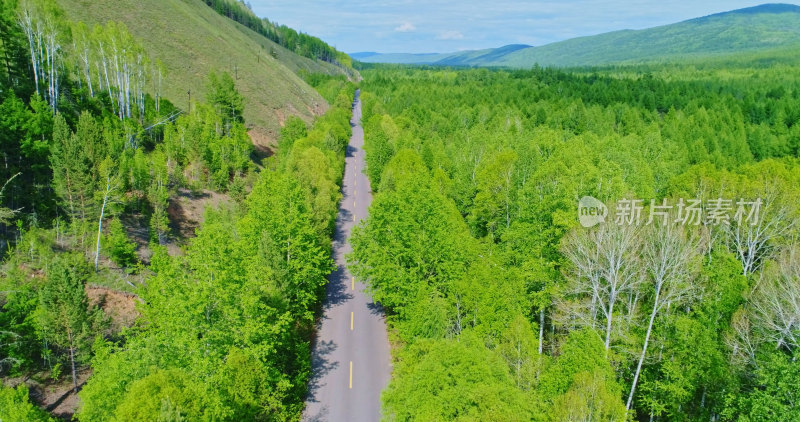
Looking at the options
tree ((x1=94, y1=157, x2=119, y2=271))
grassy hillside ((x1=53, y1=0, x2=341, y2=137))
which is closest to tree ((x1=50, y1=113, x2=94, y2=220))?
tree ((x1=94, y1=157, x2=119, y2=271))

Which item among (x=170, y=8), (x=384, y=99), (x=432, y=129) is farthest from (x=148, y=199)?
(x=384, y=99)

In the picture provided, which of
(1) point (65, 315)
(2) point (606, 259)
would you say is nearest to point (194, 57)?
(1) point (65, 315)

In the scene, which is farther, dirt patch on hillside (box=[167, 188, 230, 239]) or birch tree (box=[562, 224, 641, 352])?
dirt patch on hillside (box=[167, 188, 230, 239])

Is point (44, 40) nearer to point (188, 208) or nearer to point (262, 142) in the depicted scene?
point (188, 208)

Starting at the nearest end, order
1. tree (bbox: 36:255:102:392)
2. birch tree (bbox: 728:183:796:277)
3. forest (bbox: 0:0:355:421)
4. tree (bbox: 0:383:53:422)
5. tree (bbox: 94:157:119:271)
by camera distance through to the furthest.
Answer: tree (bbox: 0:383:53:422)
forest (bbox: 0:0:355:421)
tree (bbox: 36:255:102:392)
birch tree (bbox: 728:183:796:277)
tree (bbox: 94:157:119:271)

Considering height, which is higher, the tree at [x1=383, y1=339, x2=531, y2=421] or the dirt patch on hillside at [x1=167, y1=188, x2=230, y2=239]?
the dirt patch on hillside at [x1=167, y1=188, x2=230, y2=239]

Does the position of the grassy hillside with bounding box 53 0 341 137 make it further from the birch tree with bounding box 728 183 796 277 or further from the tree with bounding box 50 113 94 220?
the birch tree with bounding box 728 183 796 277

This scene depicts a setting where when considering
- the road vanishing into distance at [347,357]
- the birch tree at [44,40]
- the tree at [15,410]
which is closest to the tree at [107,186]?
the birch tree at [44,40]
